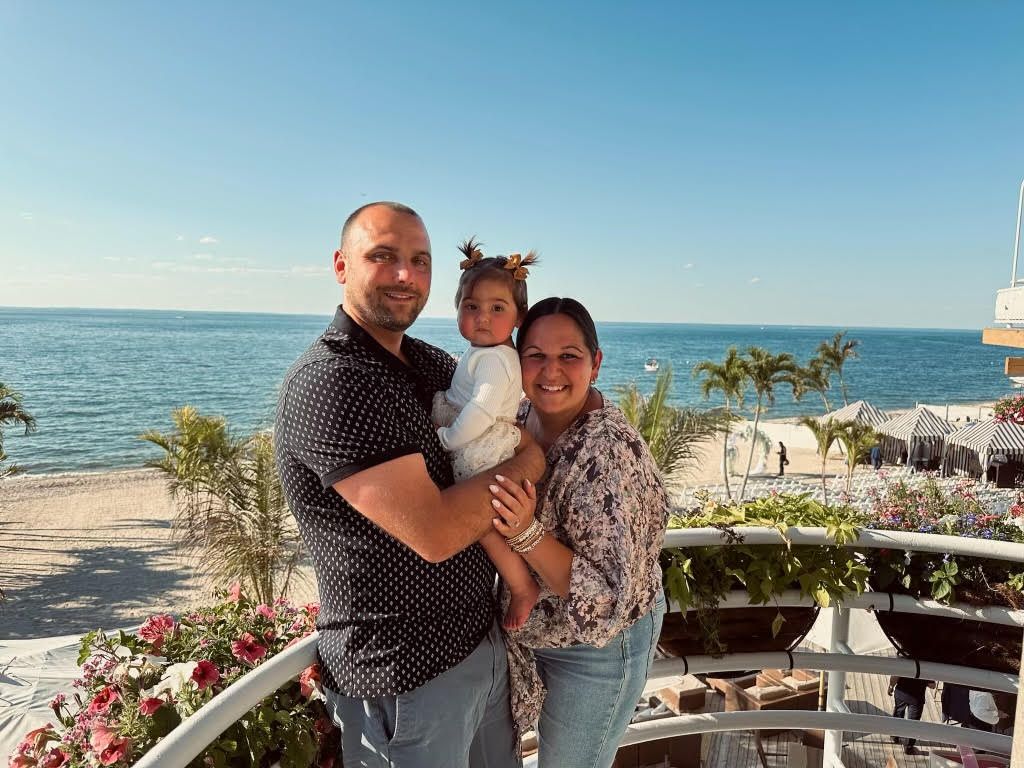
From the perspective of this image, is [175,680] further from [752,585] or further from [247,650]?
[752,585]

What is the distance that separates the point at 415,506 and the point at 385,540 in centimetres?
18

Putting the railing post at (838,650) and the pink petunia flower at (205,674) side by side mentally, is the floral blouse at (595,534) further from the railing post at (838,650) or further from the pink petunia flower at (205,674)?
the railing post at (838,650)

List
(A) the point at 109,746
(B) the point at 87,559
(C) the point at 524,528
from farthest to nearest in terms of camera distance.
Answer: (B) the point at 87,559 → (C) the point at 524,528 → (A) the point at 109,746

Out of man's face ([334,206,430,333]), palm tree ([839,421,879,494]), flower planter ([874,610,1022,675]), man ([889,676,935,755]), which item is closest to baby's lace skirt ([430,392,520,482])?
man's face ([334,206,430,333])

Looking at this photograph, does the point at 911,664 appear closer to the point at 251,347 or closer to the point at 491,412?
the point at 491,412

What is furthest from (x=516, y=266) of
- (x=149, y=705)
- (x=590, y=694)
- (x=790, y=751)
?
(x=790, y=751)

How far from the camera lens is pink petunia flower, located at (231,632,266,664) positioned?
1700 millimetres

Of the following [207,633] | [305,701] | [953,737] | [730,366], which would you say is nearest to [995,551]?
[953,737]

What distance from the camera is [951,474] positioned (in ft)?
101

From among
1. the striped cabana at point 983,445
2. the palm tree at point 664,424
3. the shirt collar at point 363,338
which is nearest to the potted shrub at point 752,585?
the shirt collar at point 363,338

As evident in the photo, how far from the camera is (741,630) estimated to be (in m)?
2.53

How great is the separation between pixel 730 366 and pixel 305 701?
1171 inches

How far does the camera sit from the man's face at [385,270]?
1.87m

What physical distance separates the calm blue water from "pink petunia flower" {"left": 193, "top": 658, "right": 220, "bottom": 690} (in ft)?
50.2
